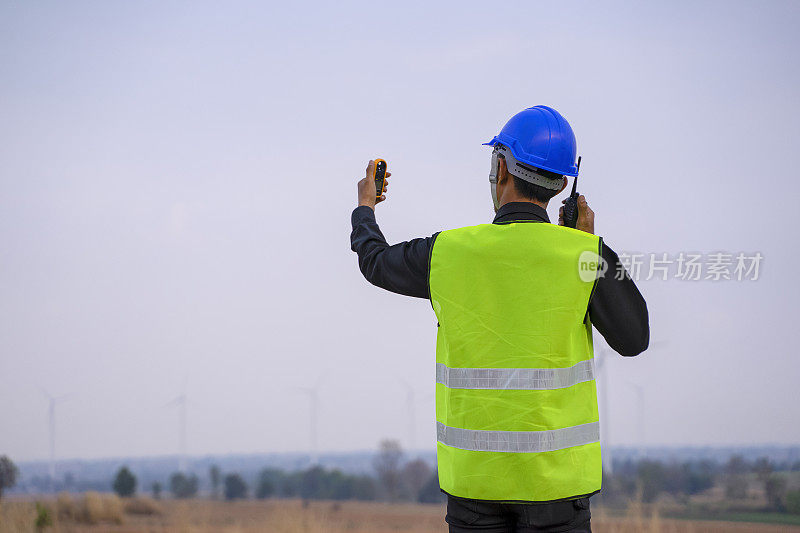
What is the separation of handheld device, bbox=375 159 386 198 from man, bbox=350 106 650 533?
0.68m

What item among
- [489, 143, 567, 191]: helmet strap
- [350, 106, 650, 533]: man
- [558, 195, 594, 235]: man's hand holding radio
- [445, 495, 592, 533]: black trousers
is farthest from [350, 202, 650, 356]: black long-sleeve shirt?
[445, 495, 592, 533]: black trousers

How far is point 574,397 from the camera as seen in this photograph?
3.04 metres

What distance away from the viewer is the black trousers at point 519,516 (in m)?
2.98

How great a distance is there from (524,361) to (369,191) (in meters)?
1.20

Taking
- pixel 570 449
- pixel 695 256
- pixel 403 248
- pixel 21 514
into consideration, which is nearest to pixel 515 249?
pixel 403 248

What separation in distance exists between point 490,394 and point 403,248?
726 mm

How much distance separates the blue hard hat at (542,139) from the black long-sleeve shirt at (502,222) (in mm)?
201

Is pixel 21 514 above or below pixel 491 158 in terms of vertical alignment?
below

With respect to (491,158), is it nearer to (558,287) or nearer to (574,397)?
(558,287)

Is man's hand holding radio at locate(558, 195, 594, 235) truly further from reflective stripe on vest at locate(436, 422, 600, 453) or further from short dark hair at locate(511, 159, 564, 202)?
reflective stripe on vest at locate(436, 422, 600, 453)

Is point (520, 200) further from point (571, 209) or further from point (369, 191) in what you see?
point (369, 191)

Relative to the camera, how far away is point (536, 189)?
3.31 metres

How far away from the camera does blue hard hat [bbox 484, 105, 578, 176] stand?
3316 mm

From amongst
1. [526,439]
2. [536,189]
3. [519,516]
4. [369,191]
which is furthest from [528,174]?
[519,516]
